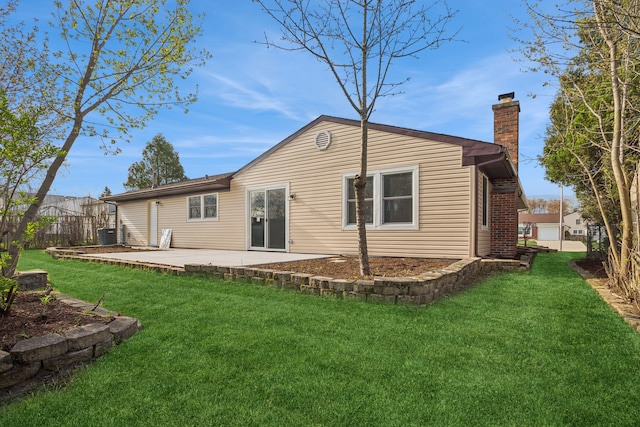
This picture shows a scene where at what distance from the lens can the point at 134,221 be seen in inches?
606

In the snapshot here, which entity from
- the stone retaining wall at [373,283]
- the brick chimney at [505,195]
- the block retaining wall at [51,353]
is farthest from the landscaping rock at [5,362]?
the brick chimney at [505,195]

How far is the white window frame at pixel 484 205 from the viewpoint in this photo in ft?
26.5

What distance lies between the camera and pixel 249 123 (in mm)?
13094

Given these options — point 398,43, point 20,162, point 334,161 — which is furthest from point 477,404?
point 334,161

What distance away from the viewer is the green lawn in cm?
199

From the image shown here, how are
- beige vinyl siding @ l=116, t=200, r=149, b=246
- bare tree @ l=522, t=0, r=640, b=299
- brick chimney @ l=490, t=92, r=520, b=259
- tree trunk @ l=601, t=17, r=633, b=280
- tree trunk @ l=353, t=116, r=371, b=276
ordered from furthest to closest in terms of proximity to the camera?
beige vinyl siding @ l=116, t=200, r=149, b=246 < brick chimney @ l=490, t=92, r=520, b=259 < tree trunk @ l=353, t=116, r=371, b=276 < tree trunk @ l=601, t=17, r=633, b=280 < bare tree @ l=522, t=0, r=640, b=299

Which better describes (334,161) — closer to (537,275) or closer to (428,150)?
(428,150)

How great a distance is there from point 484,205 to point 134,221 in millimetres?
13918

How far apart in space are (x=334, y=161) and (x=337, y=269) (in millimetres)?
3881

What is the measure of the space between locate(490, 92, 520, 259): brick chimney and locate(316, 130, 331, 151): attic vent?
4.41 m

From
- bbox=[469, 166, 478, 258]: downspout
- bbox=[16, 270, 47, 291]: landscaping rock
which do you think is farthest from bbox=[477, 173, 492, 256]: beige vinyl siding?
bbox=[16, 270, 47, 291]: landscaping rock

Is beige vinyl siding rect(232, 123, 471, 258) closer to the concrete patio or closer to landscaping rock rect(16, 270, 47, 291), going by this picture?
the concrete patio

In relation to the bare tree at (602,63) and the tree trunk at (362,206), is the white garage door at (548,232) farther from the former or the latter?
the tree trunk at (362,206)

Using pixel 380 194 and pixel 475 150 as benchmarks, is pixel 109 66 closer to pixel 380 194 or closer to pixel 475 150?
pixel 380 194
